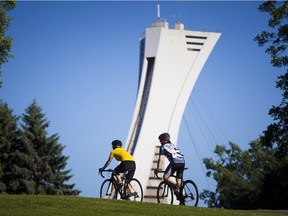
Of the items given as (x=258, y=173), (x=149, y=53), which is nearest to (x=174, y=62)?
(x=149, y=53)

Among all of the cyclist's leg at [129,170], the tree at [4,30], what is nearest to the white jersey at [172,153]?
the cyclist's leg at [129,170]

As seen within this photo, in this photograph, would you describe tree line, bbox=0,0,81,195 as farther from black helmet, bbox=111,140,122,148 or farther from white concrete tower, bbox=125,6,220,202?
black helmet, bbox=111,140,122,148

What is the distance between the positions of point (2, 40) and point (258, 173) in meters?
40.9

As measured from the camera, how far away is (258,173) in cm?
5138

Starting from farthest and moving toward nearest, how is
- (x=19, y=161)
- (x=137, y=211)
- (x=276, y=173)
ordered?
(x=276, y=173) < (x=19, y=161) < (x=137, y=211)

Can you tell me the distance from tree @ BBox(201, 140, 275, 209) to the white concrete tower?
6768 millimetres

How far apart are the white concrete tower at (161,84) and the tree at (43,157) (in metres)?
12.3

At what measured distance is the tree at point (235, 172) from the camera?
49.7 metres

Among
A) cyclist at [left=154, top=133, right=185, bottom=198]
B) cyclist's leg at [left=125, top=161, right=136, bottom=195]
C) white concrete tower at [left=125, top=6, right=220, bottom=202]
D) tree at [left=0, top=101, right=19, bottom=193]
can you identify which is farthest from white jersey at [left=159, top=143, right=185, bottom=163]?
white concrete tower at [left=125, top=6, right=220, bottom=202]

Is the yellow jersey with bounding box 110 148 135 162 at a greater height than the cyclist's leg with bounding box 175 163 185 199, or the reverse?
the yellow jersey with bounding box 110 148 135 162

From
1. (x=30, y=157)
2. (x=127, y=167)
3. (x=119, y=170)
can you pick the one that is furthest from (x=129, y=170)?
(x=30, y=157)

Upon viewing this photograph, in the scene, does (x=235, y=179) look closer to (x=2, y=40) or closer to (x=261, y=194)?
(x=261, y=194)

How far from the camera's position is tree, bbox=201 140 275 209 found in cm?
4966

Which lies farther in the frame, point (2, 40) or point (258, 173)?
point (258, 173)
